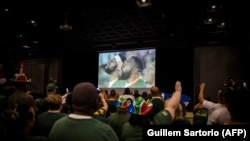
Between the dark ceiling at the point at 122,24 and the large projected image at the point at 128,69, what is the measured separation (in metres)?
0.43

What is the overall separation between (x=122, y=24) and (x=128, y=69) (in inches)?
114

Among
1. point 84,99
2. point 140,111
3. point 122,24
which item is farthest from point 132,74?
point 84,99

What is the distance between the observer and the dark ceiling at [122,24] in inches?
289

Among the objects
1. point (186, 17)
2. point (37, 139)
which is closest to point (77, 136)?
point (37, 139)

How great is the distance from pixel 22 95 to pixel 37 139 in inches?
68.4

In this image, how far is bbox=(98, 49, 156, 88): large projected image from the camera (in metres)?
11.3

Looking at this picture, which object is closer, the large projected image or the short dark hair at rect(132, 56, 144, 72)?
the large projected image

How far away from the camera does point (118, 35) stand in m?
10.8

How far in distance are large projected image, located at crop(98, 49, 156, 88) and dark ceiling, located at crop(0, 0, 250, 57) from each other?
1.41 ft

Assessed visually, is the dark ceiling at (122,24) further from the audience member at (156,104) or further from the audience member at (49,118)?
the audience member at (49,118)

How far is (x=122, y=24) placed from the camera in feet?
30.3

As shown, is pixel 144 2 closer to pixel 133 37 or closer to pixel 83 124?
pixel 133 37

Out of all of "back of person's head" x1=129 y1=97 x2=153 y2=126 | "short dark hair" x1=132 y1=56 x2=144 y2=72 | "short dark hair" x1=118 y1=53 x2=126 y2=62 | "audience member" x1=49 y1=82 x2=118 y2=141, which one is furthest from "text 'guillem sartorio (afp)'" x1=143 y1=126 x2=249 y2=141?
"short dark hair" x1=118 y1=53 x2=126 y2=62

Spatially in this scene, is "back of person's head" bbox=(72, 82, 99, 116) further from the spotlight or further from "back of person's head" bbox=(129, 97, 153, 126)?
the spotlight
